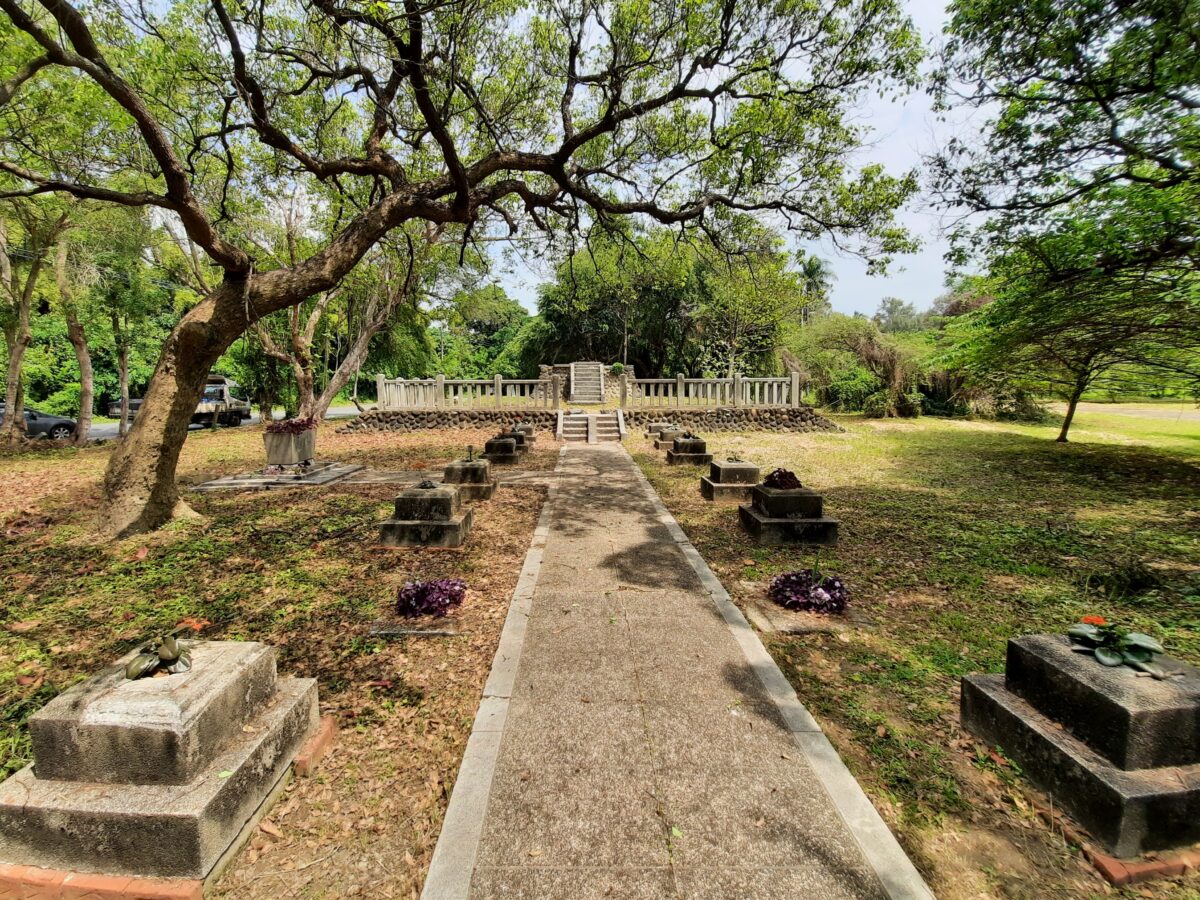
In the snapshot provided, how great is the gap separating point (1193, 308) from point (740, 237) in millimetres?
8030

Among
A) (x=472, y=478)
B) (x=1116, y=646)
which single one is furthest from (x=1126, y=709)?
(x=472, y=478)

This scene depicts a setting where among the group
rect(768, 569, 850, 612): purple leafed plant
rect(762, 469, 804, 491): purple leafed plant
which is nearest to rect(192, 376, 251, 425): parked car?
rect(762, 469, 804, 491): purple leafed plant

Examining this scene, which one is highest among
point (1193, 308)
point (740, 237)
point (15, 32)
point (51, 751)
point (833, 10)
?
point (15, 32)

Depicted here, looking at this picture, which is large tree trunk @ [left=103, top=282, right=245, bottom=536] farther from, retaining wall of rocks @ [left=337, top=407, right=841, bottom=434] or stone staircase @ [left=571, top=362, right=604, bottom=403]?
stone staircase @ [left=571, top=362, right=604, bottom=403]

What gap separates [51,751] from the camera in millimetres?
2088

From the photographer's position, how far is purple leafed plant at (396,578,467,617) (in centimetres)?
435

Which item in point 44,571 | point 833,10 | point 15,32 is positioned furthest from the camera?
point 15,32

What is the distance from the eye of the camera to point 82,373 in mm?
13734

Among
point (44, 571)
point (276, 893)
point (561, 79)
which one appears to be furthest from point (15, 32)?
point (276, 893)

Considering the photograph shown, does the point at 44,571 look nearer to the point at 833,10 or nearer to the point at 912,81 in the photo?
the point at 833,10

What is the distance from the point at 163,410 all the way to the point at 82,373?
11.6 meters

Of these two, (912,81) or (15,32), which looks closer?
(912,81)

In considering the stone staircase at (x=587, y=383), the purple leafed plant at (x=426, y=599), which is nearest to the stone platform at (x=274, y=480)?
the purple leafed plant at (x=426, y=599)

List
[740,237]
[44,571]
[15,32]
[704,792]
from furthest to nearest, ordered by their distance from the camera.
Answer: [740,237] → [15,32] → [44,571] → [704,792]
